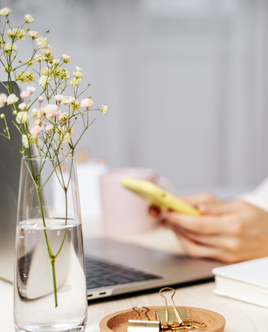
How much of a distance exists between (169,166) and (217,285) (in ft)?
7.47

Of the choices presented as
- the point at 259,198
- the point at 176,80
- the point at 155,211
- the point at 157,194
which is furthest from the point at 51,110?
the point at 176,80

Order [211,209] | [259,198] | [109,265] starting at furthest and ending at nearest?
1. [259,198]
2. [211,209]
3. [109,265]

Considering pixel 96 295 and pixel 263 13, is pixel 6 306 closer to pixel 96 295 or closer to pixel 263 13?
pixel 96 295

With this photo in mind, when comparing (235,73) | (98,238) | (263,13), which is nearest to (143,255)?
(98,238)

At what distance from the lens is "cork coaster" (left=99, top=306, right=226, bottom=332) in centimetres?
33

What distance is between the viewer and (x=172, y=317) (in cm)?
36

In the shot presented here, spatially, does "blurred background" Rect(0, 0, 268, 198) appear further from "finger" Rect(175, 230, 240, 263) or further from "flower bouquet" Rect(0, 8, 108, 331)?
"flower bouquet" Rect(0, 8, 108, 331)

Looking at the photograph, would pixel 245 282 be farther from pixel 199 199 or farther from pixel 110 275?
pixel 199 199

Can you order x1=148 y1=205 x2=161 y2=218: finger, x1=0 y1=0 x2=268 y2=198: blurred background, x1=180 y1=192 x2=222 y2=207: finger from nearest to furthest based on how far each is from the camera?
x1=148 y1=205 x2=161 y2=218: finger → x1=180 y1=192 x2=222 y2=207: finger → x1=0 y1=0 x2=268 y2=198: blurred background

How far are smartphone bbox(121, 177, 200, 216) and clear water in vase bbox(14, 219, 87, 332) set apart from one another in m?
0.33

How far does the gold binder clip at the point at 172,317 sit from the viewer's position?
0.35 meters

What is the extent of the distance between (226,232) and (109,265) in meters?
0.21

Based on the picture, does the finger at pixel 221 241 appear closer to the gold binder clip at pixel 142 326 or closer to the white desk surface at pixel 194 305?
the white desk surface at pixel 194 305

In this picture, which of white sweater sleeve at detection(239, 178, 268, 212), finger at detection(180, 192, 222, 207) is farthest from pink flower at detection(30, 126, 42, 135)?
white sweater sleeve at detection(239, 178, 268, 212)
